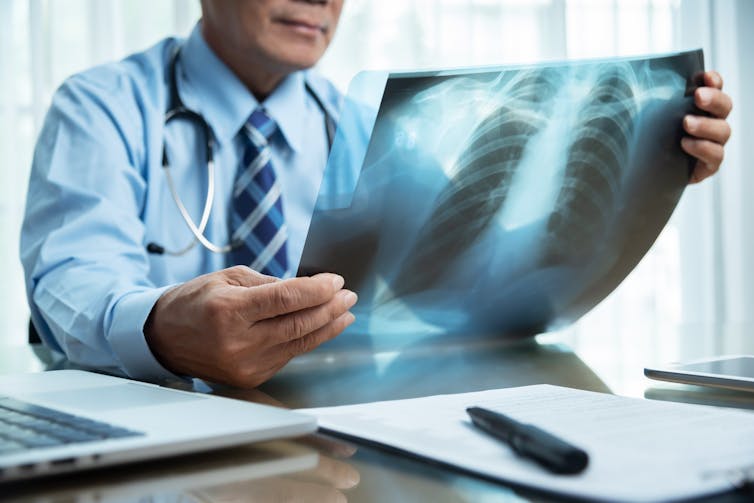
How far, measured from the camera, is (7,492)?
40 cm

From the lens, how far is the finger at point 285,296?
2.06 feet

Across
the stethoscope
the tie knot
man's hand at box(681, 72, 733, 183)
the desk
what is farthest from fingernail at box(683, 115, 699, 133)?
the tie knot

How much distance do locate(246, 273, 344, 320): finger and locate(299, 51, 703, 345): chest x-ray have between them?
8 centimetres

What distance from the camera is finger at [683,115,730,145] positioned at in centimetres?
86

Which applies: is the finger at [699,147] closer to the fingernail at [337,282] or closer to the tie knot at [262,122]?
the fingernail at [337,282]

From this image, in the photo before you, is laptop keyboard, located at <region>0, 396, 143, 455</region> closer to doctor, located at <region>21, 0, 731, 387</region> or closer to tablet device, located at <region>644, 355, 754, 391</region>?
doctor, located at <region>21, 0, 731, 387</region>

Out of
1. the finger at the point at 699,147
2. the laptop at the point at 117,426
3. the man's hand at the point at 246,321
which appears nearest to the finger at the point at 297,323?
the man's hand at the point at 246,321

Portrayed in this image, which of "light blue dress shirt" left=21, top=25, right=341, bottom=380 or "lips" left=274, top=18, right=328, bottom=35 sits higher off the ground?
"lips" left=274, top=18, right=328, bottom=35

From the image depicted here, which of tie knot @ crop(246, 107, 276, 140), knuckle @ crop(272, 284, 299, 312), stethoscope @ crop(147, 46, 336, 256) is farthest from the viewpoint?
tie knot @ crop(246, 107, 276, 140)

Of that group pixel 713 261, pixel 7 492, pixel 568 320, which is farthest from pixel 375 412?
pixel 713 261

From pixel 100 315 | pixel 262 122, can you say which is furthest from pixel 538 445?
pixel 262 122

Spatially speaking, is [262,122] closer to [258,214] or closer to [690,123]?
[258,214]

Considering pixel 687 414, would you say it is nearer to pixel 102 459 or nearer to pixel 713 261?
pixel 102 459

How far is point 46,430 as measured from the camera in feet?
1.46
